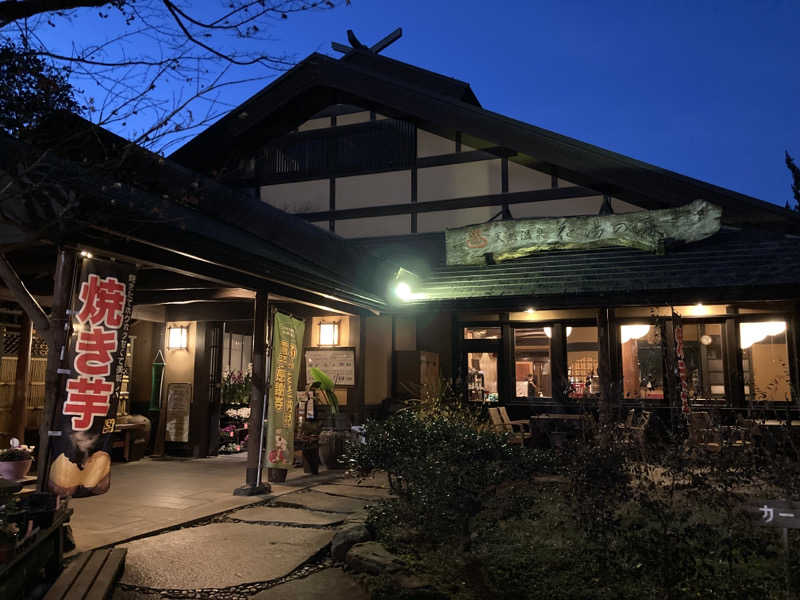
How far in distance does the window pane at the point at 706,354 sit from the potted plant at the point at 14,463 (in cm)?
1197

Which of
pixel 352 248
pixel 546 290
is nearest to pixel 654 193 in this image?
pixel 546 290

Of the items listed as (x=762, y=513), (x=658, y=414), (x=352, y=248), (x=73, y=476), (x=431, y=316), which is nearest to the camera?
(x=762, y=513)

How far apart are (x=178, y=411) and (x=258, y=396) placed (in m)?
4.44

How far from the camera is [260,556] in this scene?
5480 millimetres

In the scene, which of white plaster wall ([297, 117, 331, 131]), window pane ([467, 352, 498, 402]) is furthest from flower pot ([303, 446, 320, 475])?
white plaster wall ([297, 117, 331, 131])

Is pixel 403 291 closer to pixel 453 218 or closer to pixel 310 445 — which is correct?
pixel 453 218

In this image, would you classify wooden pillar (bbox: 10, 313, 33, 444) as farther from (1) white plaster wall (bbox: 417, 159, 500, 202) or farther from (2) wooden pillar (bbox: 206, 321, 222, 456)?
(1) white plaster wall (bbox: 417, 159, 500, 202)

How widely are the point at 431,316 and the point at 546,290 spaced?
→ 105 inches

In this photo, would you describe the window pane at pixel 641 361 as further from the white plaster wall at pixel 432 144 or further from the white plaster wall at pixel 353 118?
the white plaster wall at pixel 353 118

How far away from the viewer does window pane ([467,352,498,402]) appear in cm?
1353

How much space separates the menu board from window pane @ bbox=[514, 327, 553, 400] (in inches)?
150

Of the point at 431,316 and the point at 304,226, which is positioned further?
the point at 431,316

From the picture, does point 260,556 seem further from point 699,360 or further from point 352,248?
point 699,360

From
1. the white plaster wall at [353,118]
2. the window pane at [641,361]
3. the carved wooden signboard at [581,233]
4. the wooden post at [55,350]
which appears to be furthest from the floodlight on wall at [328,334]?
the wooden post at [55,350]
